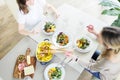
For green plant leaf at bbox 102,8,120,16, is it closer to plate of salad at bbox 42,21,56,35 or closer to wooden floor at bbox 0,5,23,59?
plate of salad at bbox 42,21,56,35

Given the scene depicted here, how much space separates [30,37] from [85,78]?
89 centimetres

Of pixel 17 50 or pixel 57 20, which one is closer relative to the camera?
pixel 17 50

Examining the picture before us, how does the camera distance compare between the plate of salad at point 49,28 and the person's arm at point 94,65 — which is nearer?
the person's arm at point 94,65

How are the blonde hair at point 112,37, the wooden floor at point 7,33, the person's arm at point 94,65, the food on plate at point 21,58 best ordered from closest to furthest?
the blonde hair at point 112,37 < the person's arm at point 94,65 < the food on plate at point 21,58 < the wooden floor at point 7,33

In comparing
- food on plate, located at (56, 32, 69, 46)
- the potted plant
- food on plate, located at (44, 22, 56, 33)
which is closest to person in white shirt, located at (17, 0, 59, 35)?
food on plate, located at (44, 22, 56, 33)

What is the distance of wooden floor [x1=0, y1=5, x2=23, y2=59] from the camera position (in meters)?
2.57

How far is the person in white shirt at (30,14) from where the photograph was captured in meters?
1.78

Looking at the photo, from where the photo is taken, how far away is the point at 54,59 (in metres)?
1.63

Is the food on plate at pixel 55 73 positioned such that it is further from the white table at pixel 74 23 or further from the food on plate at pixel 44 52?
the white table at pixel 74 23

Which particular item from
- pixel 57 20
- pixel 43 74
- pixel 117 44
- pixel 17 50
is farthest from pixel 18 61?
pixel 117 44

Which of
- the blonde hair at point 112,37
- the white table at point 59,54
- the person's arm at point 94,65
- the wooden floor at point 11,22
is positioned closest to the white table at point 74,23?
the white table at point 59,54

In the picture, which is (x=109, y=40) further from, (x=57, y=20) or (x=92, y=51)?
(x=57, y=20)

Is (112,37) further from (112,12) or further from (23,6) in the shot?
(23,6)

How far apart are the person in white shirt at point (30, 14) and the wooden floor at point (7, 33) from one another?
0.66 m
